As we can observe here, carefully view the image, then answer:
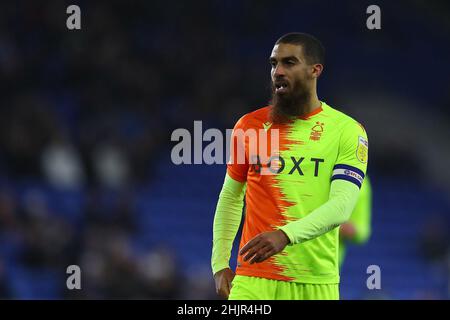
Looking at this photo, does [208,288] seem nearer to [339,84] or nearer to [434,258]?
[434,258]

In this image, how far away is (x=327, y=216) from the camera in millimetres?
4750

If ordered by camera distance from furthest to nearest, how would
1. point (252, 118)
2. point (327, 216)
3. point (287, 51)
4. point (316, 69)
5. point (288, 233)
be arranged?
point (252, 118) → point (316, 69) → point (287, 51) → point (327, 216) → point (288, 233)

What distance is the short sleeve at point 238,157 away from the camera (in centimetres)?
513


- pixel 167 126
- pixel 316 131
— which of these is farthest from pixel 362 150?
pixel 167 126

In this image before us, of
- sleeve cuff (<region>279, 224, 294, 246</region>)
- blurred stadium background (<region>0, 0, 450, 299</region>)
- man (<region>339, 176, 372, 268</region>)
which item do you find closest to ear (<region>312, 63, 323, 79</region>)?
sleeve cuff (<region>279, 224, 294, 246</region>)

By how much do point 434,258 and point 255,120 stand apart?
8.90 m

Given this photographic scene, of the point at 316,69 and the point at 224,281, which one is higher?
the point at 316,69

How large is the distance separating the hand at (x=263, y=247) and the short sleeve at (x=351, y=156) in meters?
0.56

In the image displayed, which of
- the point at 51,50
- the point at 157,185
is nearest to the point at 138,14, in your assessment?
the point at 51,50

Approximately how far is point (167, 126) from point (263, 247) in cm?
994

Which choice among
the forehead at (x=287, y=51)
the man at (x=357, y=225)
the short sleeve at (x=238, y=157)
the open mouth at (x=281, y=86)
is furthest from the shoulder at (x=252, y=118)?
the man at (x=357, y=225)

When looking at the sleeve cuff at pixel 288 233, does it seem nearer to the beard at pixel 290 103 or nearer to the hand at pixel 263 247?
the hand at pixel 263 247

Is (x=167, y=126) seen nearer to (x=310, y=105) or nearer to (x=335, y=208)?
(x=310, y=105)
